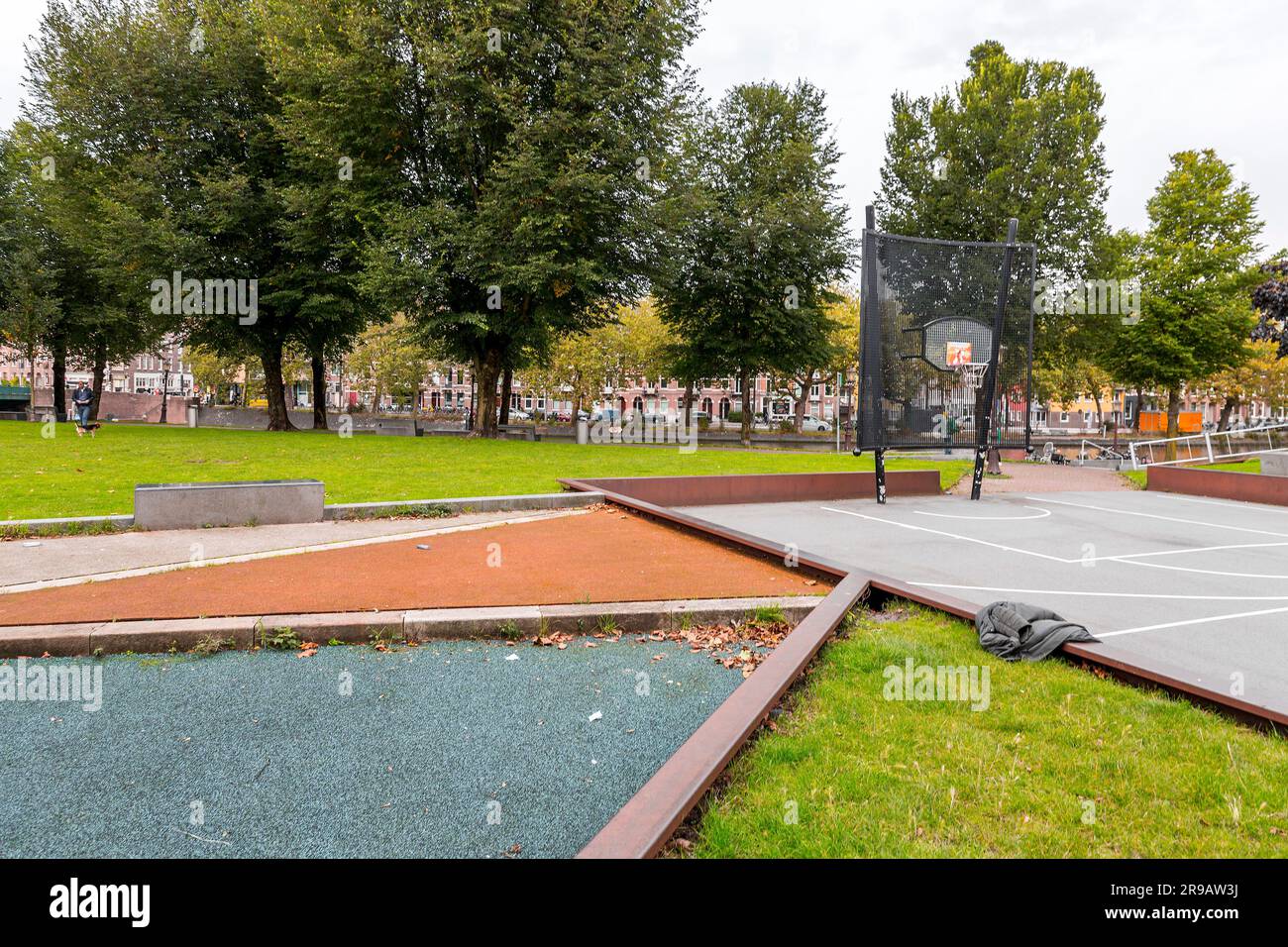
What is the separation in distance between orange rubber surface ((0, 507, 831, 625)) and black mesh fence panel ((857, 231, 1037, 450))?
789 cm

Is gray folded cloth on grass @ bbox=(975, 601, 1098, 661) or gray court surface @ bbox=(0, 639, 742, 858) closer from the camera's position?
gray court surface @ bbox=(0, 639, 742, 858)

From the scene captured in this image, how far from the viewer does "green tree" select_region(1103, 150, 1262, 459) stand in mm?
37562

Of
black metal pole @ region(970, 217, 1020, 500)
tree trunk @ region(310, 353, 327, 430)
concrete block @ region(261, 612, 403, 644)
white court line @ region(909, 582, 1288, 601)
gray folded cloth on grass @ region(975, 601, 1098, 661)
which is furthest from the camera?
tree trunk @ region(310, 353, 327, 430)

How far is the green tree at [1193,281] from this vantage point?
123 feet

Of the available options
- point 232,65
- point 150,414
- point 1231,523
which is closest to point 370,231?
point 232,65

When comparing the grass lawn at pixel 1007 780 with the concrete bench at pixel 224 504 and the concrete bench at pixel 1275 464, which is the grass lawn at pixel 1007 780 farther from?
the concrete bench at pixel 1275 464

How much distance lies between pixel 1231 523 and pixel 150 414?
60138 millimetres

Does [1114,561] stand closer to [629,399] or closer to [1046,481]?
[1046,481]

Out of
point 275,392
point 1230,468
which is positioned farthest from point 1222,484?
point 275,392

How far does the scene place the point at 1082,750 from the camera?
368 cm

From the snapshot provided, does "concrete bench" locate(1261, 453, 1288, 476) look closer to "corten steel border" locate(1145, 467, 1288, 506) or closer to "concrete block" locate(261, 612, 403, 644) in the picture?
"corten steel border" locate(1145, 467, 1288, 506)

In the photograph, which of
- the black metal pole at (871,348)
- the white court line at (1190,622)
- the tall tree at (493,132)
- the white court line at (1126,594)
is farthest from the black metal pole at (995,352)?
the tall tree at (493,132)

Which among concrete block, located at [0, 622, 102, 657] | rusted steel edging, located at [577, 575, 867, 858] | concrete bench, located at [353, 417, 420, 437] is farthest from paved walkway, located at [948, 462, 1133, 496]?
concrete bench, located at [353, 417, 420, 437]
